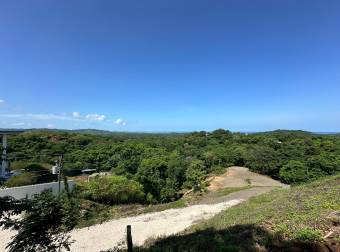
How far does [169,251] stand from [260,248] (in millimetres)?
2166

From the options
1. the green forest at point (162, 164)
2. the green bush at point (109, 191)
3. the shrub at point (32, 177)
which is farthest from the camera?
the green forest at point (162, 164)

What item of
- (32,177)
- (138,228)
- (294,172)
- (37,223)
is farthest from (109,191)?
(294,172)

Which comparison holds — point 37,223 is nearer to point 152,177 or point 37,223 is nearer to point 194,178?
point 152,177

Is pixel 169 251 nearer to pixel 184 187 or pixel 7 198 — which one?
pixel 7 198

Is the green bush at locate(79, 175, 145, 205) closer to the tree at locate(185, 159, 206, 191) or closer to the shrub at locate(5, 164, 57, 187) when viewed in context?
the shrub at locate(5, 164, 57, 187)

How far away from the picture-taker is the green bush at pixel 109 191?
2183 centimetres

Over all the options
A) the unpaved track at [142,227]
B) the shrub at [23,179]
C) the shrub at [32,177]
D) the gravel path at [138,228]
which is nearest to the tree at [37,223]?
the unpaved track at [142,227]

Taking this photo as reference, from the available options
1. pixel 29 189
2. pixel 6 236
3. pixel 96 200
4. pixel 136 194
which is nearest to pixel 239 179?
pixel 136 194

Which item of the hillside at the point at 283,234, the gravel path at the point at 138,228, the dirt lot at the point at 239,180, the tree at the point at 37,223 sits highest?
the tree at the point at 37,223

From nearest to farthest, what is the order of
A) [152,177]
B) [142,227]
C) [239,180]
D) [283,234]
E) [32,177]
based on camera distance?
1. [283,234]
2. [142,227]
3. [32,177]
4. [152,177]
5. [239,180]

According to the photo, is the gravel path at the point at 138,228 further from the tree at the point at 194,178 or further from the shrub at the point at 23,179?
the tree at the point at 194,178

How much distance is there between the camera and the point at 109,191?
22.1 metres

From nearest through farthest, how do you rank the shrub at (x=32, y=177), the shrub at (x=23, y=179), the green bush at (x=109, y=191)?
the shrub at (x=23, y=179) → the shrub at (x=32, y=177) → the green bush at (x=109, y=191)

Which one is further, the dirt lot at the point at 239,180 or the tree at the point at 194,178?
the tree at the point at 194,178
